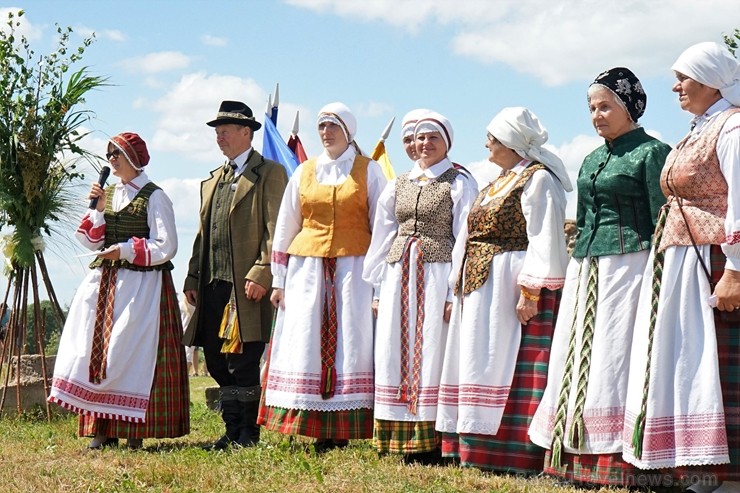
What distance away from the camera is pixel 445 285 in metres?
5.84

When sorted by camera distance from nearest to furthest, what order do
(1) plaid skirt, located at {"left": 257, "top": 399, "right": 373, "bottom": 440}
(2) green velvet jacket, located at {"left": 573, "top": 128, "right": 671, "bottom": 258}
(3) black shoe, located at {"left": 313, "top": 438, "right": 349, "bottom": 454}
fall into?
(2) green velvet jacket, located at {"left": 573, "top": 128, "right": 671, "bottom": 258} < (1) plaid skirt, located at {"left": 257, "top": 399, "right": 373, "bottom": 440} < (3) black shoe, located at {"left": 313, "top": 438, "right": 349, "bottom": 454}

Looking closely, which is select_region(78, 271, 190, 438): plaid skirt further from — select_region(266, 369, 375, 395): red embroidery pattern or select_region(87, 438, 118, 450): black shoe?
select_region(266, 369, 375, 395): red embroidery pattern

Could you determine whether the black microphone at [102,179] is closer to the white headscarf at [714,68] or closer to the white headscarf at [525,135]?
the white headscarf at [525,135]

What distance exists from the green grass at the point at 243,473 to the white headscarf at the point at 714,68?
202 centimetres

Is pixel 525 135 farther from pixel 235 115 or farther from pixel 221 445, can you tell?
pixel 221 445

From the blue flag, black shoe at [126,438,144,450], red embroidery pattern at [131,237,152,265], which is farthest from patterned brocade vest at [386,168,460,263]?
the blue flag

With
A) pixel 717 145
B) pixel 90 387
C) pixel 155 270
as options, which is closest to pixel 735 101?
pixel 717 145

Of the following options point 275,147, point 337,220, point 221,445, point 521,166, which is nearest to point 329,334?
point 337,220

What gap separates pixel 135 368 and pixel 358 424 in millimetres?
1714

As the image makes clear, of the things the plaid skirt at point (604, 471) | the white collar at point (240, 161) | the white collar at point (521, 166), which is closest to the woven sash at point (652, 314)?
the plaid skirt at point (604, 471)

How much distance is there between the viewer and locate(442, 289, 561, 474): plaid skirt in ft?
17.6

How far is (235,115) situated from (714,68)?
344cm

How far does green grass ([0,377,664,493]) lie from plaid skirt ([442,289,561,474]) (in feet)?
0.46

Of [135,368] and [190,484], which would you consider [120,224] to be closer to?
[135,368]
